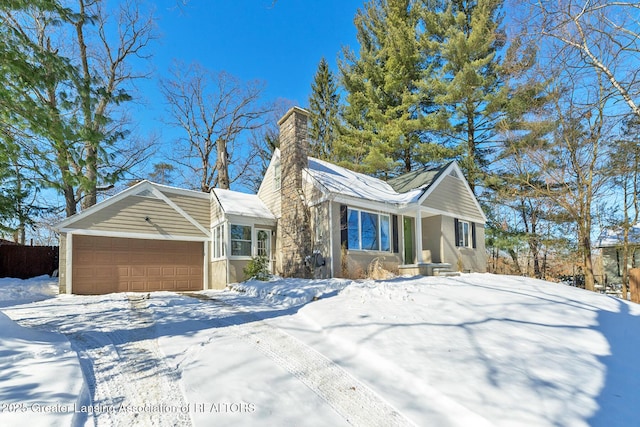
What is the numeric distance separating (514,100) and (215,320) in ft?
57.9

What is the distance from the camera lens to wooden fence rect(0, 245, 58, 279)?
519 inches

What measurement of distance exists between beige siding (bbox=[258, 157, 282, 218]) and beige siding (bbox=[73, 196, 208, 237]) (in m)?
3.07

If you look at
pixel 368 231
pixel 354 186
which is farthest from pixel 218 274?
pixel 354 186

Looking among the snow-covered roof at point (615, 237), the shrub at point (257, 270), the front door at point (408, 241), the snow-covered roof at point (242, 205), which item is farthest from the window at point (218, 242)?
the snow-covered roof at point (615, 237)

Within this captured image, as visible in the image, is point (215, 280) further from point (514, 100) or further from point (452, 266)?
point (514, 100)

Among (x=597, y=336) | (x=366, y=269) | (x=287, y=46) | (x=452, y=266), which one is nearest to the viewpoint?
(x=597, y=336)

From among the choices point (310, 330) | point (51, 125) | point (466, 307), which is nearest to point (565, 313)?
point (466, 307)

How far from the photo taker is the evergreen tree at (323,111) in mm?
23125

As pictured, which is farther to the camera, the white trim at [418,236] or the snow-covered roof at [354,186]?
the white trim at [418,236]

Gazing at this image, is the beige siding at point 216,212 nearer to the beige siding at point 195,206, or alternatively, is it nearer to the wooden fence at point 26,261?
the beige siding at point 195,206

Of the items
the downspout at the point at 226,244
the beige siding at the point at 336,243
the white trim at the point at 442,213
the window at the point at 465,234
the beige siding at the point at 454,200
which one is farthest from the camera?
the window at the point at 465,234

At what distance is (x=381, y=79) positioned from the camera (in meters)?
20.9

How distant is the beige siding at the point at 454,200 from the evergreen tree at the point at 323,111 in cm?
1032

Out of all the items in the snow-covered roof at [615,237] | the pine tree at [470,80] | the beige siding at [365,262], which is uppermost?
the pine tree at [470,80]
